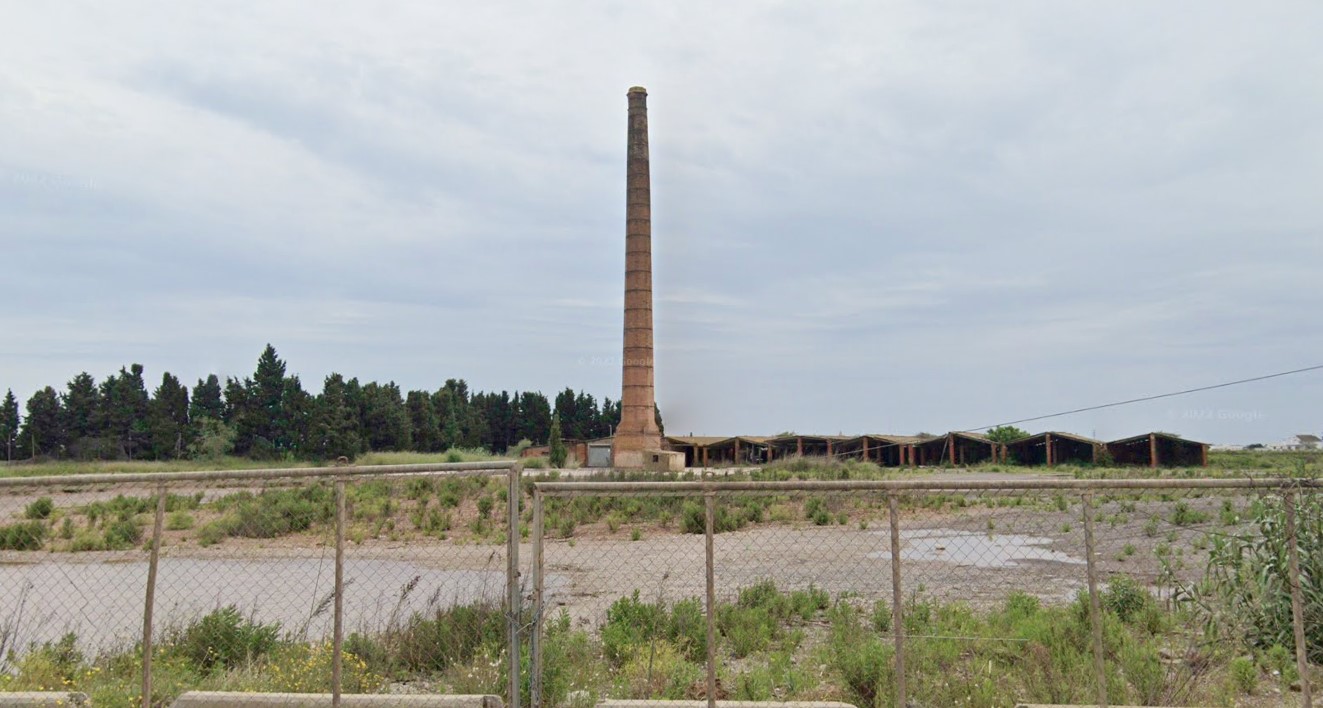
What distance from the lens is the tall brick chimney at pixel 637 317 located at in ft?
164

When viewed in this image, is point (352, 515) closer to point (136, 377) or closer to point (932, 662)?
point (932, 662)

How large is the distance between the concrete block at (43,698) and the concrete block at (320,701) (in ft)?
2.48

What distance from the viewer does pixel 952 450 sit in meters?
59.2

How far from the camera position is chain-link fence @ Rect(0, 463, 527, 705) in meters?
6.24

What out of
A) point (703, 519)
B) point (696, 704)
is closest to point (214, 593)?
point (696, 704)

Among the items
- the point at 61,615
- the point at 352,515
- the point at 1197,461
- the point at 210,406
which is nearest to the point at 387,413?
the point at 210,406

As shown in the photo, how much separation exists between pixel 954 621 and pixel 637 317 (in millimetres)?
40445

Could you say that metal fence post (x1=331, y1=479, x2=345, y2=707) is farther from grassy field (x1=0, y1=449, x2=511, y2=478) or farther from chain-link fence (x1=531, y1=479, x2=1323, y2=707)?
grassy field (x1=0, y1=449, x2=511, y2=478)

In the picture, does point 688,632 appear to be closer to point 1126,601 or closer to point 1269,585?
point 1126,601

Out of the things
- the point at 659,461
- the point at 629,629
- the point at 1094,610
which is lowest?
the point at 629,629

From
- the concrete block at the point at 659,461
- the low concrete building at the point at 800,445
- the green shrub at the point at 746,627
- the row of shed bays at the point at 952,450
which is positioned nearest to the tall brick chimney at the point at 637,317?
the concrete block at the point at 659,461

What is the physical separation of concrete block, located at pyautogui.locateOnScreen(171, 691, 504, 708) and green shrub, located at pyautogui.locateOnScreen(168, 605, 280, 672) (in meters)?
2.14

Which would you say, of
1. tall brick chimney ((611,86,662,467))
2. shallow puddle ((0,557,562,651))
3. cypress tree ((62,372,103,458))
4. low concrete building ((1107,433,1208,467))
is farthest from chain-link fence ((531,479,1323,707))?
cypress tree ((62,372,103,458))

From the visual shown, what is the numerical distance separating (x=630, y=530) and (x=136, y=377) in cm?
6990
